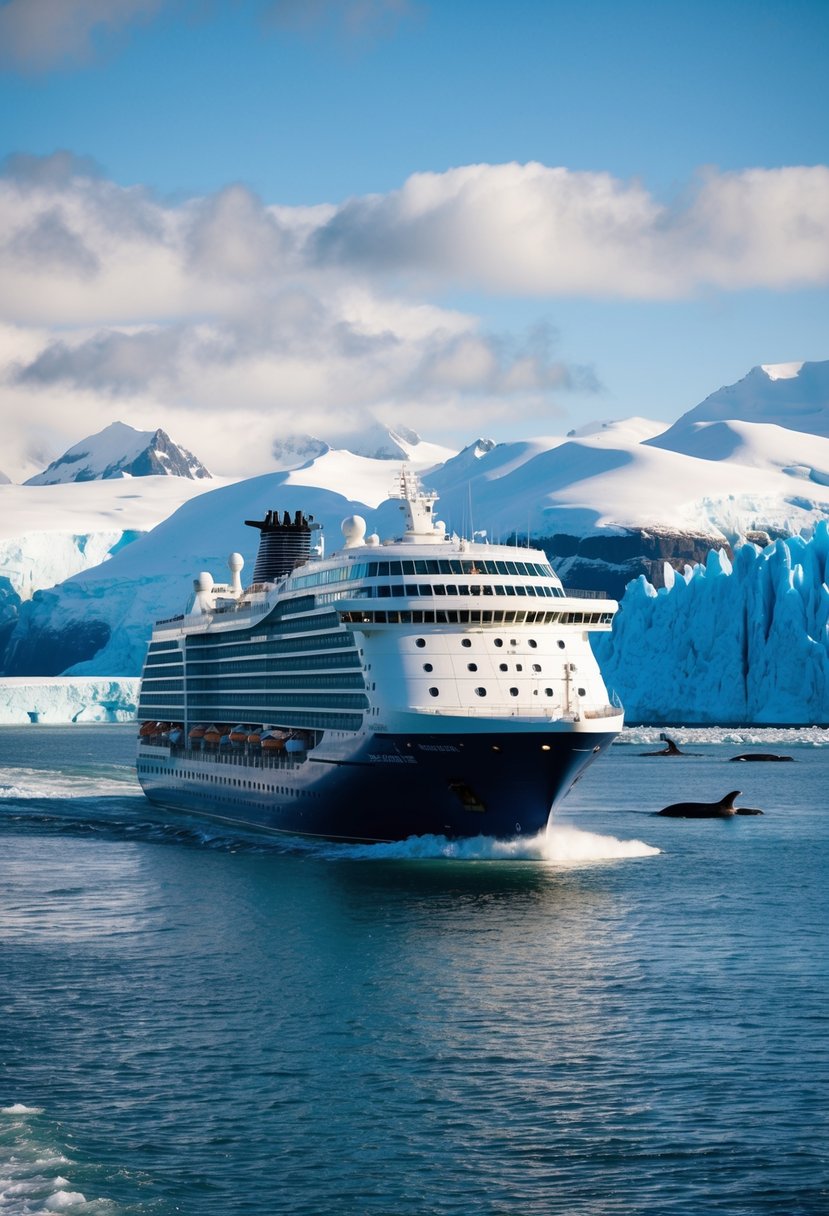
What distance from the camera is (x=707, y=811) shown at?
2224 inches

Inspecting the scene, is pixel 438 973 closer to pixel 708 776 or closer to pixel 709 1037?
pixel 709 1037

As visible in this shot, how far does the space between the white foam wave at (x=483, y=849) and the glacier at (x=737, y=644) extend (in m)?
67.1

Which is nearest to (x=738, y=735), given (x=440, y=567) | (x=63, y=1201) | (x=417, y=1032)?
(x=440, y=567)

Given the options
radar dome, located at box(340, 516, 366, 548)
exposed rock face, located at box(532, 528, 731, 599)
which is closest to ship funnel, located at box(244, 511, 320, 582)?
radar dome, located at box(340, 516, 366, 548)

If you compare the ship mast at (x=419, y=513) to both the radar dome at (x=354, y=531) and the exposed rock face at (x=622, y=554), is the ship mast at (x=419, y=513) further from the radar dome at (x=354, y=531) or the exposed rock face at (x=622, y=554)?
the exposed rock face at (x=622, y=554)

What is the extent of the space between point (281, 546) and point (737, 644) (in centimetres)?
5489

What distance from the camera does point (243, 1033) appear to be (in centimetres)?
2284

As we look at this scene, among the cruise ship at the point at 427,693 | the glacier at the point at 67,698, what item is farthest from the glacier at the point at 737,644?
the cruise ship at the point at 427,693

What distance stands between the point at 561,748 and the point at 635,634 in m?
77.9

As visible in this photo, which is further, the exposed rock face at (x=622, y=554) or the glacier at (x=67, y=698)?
the exposed rock face at (x=622, y=554)

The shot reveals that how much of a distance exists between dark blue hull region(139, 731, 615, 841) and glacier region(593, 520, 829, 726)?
222ft

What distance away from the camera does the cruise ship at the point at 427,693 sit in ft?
128

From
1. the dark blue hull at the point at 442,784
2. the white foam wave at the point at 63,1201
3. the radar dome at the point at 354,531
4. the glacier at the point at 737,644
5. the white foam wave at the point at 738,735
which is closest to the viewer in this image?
the white foam wave at the point at 63,1201

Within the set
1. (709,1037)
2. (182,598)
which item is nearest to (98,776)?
(709,1037)
